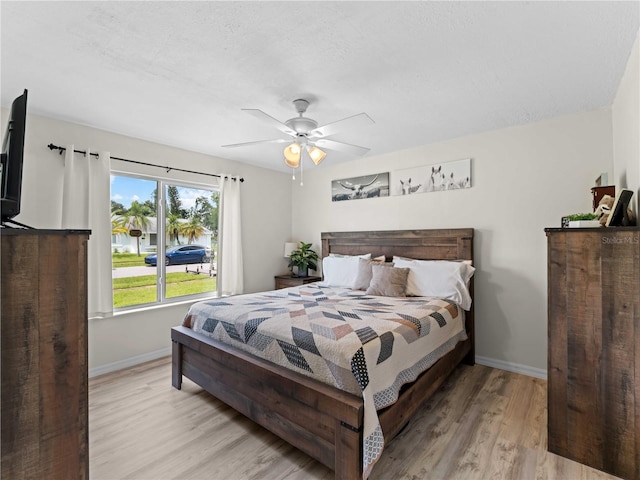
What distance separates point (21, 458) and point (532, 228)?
373 cm

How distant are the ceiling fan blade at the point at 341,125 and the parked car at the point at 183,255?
2.36 metres

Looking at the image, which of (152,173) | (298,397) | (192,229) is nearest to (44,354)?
(298,397)

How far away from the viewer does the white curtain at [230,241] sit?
13.7 feet

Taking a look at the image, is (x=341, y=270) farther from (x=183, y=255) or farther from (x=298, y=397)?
(x=298, y=397)

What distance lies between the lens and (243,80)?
220 cm

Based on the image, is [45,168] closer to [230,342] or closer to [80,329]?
[230,342]

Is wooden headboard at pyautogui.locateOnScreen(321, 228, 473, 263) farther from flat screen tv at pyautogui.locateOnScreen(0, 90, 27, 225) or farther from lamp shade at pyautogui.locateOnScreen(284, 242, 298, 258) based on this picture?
flat screen tv at pyautogui.locateOnScreen(0, 90, 27, 225)

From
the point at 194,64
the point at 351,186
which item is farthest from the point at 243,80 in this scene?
the point at 351,186

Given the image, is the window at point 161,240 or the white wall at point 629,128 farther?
the window at point 161,240

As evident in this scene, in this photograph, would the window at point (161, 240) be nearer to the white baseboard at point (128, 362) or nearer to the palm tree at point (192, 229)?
the palm tree at point (192, 229)

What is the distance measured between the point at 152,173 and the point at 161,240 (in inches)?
31.7

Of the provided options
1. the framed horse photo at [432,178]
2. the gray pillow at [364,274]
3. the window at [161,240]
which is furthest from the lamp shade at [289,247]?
the framed horse photo at [432,178]

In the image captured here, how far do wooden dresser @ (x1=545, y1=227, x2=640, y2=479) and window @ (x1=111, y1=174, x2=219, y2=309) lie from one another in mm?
3791

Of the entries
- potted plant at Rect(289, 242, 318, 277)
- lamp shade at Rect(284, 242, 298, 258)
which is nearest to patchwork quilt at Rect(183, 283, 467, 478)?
potted plant at Rect(289, 242, 318, 277)
